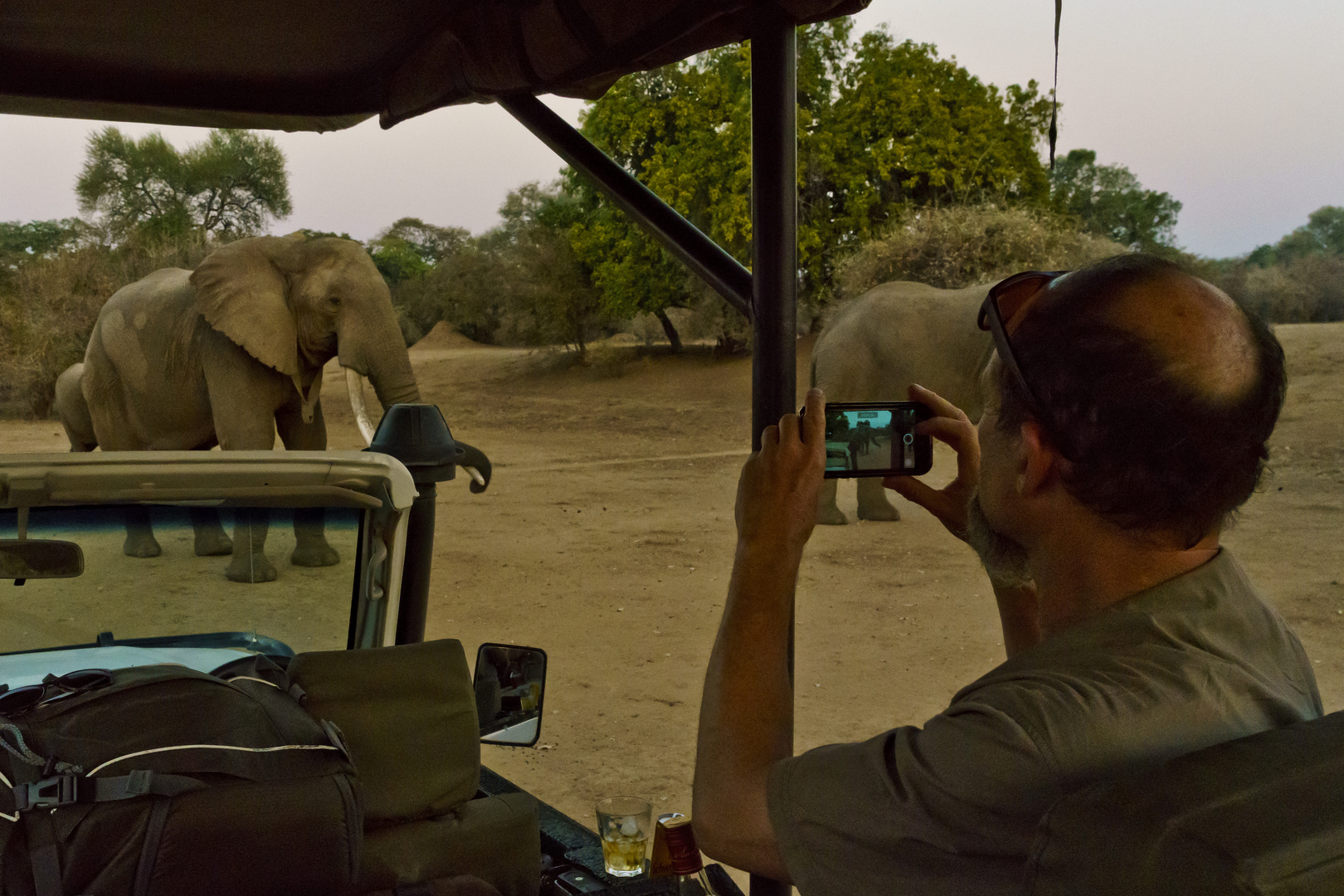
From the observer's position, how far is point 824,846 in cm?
88

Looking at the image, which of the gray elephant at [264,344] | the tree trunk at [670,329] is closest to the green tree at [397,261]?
the tree trunk at [670,329]

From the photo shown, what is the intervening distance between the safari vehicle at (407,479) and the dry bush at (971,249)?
1329cm

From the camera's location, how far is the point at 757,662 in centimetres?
101

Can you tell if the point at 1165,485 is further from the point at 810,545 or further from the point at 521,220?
the point at 521,220

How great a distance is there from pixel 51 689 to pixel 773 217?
1068mm

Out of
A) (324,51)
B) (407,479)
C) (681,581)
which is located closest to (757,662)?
(407,479)

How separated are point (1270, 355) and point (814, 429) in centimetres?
37

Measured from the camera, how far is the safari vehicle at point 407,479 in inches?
26.5

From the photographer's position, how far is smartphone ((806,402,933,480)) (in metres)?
1.21

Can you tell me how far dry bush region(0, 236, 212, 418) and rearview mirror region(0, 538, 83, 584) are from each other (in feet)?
61.2

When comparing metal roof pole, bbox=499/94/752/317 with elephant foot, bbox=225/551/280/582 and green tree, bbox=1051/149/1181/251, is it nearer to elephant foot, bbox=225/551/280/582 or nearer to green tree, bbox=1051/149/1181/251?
elephant foot, bbox=225/551/280/582

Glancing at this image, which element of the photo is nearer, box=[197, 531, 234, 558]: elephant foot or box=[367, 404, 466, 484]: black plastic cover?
box=[197, 531, 234, 558]: elephant foot

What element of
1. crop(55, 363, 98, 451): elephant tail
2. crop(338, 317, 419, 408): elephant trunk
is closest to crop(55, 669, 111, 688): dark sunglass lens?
crop(338, 317, 419, 408): elephant trunk

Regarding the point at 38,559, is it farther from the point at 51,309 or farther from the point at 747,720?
the point at 51,309
